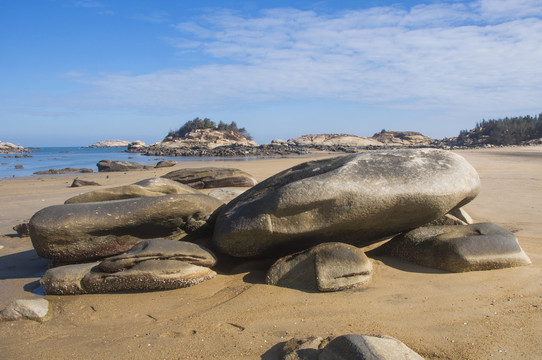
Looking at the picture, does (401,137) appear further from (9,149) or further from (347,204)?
(347,204)

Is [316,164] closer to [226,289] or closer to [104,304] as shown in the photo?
[226,289]

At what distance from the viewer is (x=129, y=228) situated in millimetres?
4867

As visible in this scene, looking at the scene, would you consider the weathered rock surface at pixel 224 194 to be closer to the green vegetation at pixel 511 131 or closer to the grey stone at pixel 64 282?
the grey stone at pixel 64 282

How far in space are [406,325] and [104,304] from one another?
2.77 metres

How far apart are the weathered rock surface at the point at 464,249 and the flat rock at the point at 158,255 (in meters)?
2.26

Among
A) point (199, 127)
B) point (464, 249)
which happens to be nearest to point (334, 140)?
point (199, 127)

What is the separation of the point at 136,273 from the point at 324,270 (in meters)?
1.89

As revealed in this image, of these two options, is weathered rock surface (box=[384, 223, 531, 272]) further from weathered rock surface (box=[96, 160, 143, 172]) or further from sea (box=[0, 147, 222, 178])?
sea (box=[0, 147, 222, 178])

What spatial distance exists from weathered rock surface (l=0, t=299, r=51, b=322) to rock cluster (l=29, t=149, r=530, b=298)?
1.46 feet

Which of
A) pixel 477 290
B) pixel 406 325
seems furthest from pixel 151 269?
pixel 477 290

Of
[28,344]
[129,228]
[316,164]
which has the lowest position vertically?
[28,344]

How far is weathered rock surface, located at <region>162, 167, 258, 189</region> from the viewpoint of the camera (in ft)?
37.7

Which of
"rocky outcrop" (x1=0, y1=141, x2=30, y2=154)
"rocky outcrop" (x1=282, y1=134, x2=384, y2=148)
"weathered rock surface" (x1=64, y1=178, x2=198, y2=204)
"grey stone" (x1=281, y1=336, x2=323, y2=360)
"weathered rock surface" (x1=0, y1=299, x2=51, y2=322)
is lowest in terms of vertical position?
"weathered rock surface" (x1=0, y1=299, x2=51, y2=322)

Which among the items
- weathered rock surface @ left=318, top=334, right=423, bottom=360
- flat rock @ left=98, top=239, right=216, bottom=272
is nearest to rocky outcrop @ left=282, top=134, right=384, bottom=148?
flat rock @ left=98, top=239, right=216, bottom=272
